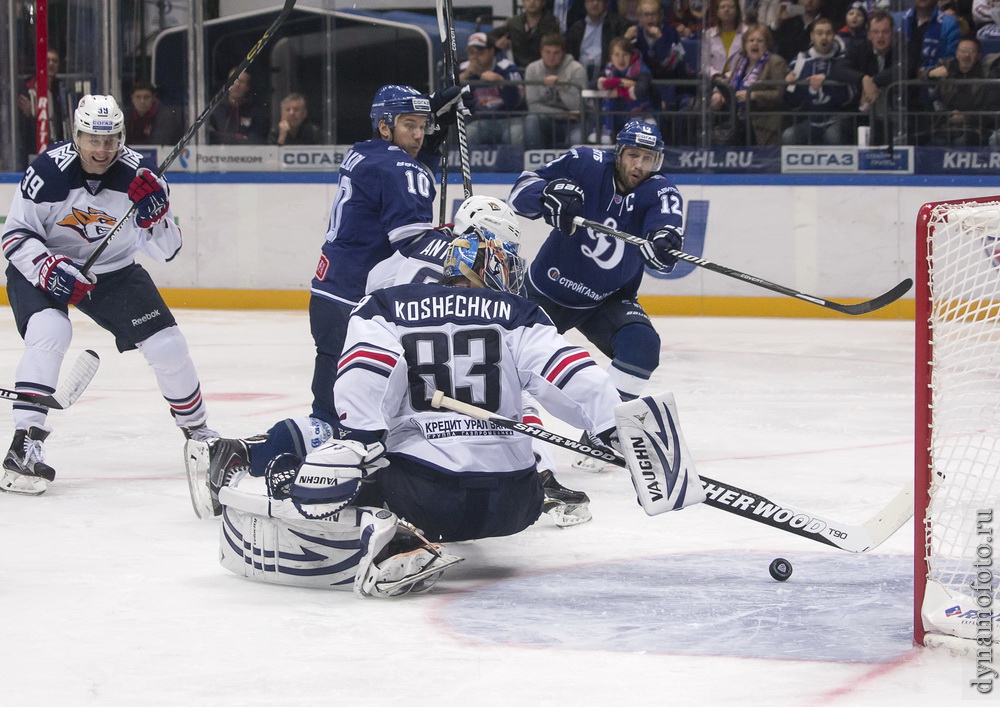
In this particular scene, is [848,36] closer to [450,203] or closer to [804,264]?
[804,264]

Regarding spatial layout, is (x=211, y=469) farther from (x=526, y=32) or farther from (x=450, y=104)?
(x=526, y=32)

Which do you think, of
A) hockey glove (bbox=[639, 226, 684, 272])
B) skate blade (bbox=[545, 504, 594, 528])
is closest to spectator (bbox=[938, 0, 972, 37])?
hockey glove (bbox=[639, 226, 684, 272])

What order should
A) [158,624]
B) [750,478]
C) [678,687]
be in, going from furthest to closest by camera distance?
[750,478] < [158,624] < [678,687]

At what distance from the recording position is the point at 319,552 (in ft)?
9.21

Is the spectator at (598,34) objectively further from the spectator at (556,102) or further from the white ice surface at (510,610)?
the white ice surface at (510,610)

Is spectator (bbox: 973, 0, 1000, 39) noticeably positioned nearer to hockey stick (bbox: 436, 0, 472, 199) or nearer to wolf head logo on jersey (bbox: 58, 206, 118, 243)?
hockey stick (bbox: 436, 0, 472, 199)

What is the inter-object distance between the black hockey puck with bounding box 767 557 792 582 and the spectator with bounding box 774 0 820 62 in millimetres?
5933

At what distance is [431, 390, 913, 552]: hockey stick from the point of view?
8.72 feet

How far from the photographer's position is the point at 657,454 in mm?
A: 2584

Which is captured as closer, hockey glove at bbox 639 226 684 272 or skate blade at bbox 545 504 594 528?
skate blade at bbox 545 504 594 528

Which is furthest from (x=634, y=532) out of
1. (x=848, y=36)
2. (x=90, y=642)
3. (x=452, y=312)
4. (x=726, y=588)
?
(x=848, y=36)

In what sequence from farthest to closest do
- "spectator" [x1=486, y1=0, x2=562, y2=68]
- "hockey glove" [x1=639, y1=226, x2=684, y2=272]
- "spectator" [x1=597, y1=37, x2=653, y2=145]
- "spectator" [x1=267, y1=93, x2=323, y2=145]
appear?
"spectator" [x1=267, y1=93, x2=323, y2=145]
"spectator" [x1=486, y1=0, x2=562, y2=68]
"spectator" [x1=597, y1=37, x2=653, y2=145]
"hockey glove" [x1=639, y1=226, x2=684, y2=272]

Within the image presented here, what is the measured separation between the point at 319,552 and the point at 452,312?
21.0 inches

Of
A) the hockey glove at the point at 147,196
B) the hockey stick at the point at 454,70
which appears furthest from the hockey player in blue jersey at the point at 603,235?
the hockey glove at the point at 147,196
